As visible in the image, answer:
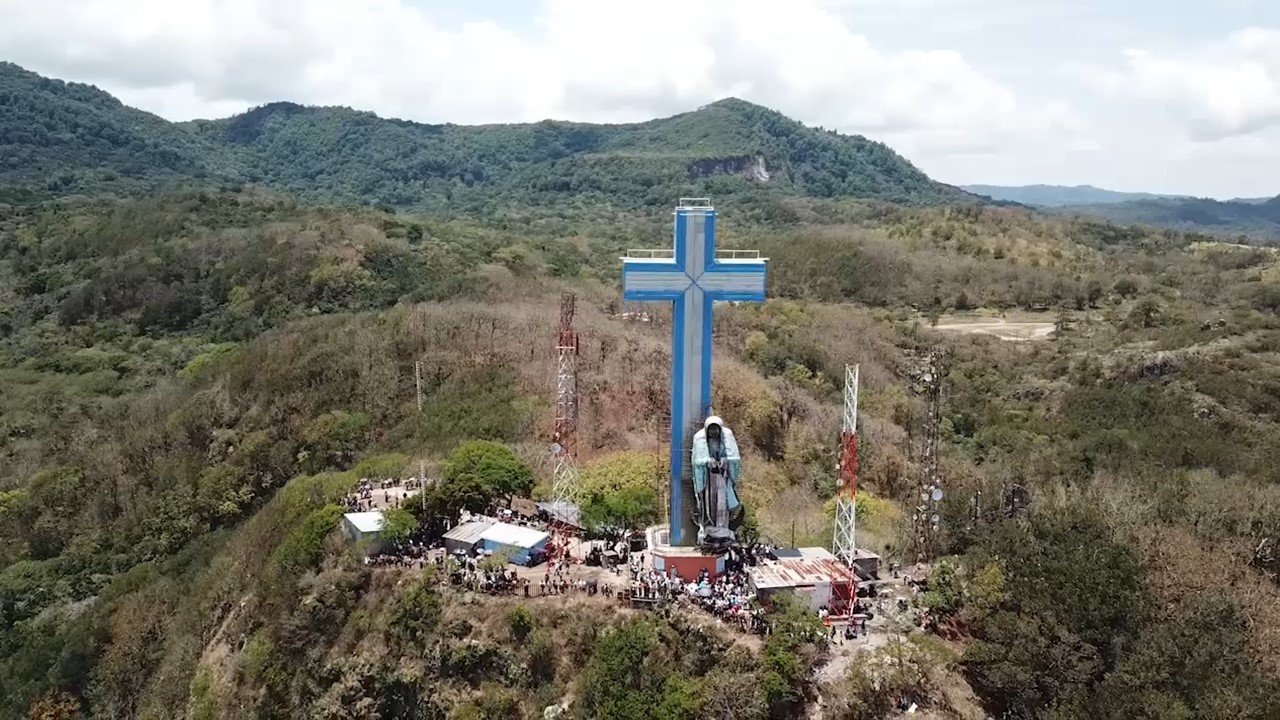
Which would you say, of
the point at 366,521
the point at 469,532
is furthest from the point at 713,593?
the point at 366,521

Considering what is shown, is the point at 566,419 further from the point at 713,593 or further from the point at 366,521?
the point at 366,521

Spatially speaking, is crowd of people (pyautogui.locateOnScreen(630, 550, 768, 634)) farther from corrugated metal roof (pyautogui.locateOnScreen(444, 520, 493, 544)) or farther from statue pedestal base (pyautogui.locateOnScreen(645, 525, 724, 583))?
corrugated metal roof (pyautogui.locateOnScreen(444, 520, 493, 544))

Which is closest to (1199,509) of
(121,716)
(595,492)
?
(595,492)

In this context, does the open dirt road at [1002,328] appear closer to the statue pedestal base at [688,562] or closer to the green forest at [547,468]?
the green forest at [547,468]

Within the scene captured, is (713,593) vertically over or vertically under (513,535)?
under

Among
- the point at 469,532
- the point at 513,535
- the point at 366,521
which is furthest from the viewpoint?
the point at 366,521

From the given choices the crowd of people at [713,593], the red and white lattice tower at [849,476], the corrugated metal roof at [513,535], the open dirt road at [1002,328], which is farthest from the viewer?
the open dirt road at [1002,328]

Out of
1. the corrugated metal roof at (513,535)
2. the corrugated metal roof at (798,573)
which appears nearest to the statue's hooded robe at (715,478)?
the corrugated metal roof at (798,573)
